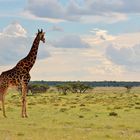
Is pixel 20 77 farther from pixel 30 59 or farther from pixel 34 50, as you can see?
pixel 34 50

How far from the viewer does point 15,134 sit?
19859mm

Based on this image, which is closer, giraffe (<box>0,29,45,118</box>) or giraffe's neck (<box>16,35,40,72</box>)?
giraffe (<box>0,29,45,118</box>)

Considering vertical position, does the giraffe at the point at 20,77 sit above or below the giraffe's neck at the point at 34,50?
below

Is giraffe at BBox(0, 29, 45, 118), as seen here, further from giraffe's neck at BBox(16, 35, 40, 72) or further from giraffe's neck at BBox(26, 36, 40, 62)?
giraffe's neck at BBox(26, 36, 40, 62)

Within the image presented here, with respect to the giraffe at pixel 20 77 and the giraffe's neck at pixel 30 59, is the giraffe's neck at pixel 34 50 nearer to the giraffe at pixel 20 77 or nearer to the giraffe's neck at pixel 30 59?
the giraffe's neck at pixel 30 59

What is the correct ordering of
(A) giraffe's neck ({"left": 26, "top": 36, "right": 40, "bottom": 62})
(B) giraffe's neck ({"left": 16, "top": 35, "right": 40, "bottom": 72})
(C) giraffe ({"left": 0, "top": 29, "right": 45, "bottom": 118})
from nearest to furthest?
(C) giraffe ({"left": 0, "top": 29, "right": 45, "bottom": 118}) → (B) giraffe's neck ({"left": 16, "top": 35, "right": 40, "bottom": 72}) → (A) giraffe's neck ({"left": 26, "top": 36, "right": 40, "bottom": 62})

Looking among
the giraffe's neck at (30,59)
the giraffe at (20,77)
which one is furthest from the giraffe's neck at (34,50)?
the giraffe at (20,77)

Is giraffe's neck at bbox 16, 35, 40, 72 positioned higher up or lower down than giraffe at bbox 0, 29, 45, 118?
higher up

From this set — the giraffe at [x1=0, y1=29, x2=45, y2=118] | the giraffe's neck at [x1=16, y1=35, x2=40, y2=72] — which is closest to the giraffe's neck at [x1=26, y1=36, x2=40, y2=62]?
the giraffe's neck at [x1=16, y1=35, x2=40, y2=72]

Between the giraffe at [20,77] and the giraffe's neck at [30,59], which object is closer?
the giraffe at [20,77]

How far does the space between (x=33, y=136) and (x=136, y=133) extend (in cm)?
488

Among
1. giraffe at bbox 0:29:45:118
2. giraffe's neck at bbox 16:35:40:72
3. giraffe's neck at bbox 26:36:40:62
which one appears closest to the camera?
giraffe at bbox 0:29:45:118

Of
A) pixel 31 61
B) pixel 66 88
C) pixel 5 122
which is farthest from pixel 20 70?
pixel 66 88

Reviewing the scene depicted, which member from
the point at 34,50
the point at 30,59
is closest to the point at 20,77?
the point at 30,59
